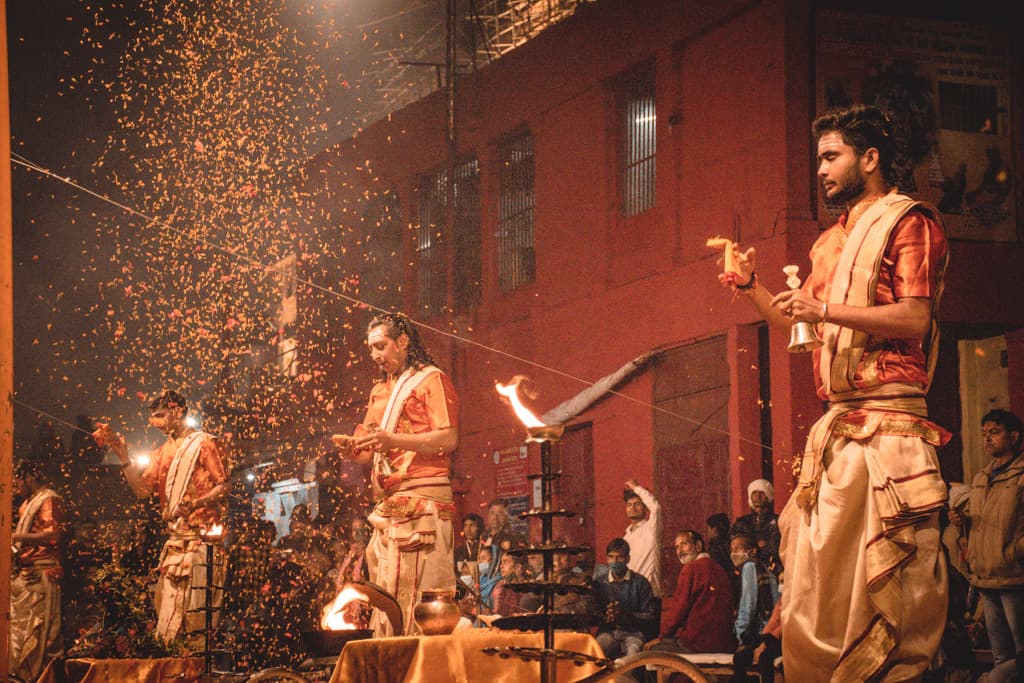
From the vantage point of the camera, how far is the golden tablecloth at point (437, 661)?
4039mm

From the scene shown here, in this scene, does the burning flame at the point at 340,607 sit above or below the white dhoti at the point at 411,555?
below

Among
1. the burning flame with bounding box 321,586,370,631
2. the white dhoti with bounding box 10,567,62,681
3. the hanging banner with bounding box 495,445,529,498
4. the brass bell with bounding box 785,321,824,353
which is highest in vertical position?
the hanging banner with bounding box 495,445,529,498

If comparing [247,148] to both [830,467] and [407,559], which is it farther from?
[830,467]

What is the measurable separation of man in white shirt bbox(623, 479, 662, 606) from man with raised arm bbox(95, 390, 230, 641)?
3.48m

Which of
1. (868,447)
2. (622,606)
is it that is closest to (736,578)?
(622,606)

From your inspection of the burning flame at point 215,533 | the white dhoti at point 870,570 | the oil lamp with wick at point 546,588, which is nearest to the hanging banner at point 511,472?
the burning flame at point 215,533

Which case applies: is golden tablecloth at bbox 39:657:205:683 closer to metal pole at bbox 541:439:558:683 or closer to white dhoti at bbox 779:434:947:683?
metal pole at bbox 541:439:558:683

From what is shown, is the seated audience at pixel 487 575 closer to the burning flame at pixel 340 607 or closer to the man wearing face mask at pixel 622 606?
the man wearing face mask at pixel 622 606

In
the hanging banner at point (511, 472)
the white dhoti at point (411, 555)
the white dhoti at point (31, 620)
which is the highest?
the hanging banner at point (511, 472)

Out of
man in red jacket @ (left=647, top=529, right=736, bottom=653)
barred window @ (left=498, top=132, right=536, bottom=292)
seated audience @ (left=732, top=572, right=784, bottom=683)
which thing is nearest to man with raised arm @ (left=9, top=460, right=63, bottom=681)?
barred window @ (left=498, top=132, right=536, bottom=292)

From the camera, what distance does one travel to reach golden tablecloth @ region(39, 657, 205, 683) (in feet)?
20.4

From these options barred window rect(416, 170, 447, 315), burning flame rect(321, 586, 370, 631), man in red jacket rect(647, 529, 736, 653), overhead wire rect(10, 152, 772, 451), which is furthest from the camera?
barred window rect(416, 170, 447, 315)

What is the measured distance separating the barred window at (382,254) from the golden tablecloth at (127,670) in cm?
791

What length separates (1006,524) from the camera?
7035 mm
